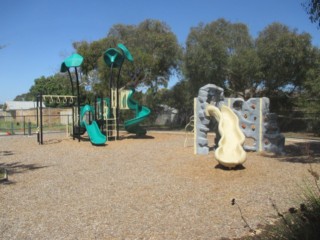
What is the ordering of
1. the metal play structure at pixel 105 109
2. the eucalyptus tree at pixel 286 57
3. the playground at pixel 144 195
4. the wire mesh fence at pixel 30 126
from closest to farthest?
1. the playground at pixel 144 195
2. the metal play structure at pixel 105 109
3. the eucalyptus tree at pixel 286 57
4. the wire mesh fence at pixel 30 126

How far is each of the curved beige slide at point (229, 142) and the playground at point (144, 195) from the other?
31cm

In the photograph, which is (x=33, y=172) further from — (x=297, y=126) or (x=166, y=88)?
(x=166, y=88)

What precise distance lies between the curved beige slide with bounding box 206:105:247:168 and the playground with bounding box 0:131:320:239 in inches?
12.3

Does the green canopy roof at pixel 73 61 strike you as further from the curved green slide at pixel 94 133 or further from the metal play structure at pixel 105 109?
the curved green slide at pixel 94 133

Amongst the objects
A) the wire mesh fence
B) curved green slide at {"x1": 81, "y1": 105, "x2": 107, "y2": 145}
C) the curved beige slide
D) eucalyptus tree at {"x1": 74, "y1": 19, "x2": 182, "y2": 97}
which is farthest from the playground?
eucalyptus tree at {"x1": 74, "y1": 19, "x2": 182, "y2": 97}

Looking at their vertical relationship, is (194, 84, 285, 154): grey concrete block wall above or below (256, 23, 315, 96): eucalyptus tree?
→ below

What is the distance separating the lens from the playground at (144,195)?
5.30 metres

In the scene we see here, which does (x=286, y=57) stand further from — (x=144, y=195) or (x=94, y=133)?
(x=144, y=195)

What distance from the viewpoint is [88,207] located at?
21.1ft

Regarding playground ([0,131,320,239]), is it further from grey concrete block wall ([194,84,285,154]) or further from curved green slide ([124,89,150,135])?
curved green slide ([124,89,150,135])

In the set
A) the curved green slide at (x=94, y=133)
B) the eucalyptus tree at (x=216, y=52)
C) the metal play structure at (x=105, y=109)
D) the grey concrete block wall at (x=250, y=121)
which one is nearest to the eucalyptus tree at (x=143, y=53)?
the eucalyptus tree at (x=216, y=52)

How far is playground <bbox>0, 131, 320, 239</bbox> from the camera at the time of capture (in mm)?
5305

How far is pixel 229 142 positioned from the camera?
33.1 ft

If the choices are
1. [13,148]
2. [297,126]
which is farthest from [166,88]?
[13,148]
